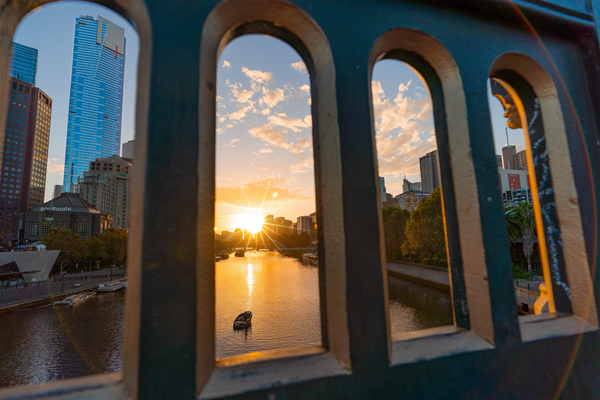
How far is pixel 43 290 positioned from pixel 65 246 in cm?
1128

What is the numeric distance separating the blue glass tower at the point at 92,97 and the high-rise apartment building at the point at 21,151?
2181 inches

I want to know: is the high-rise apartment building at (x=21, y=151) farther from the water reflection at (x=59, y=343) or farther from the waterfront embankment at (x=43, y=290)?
the water reflection at (x=59, y=343)

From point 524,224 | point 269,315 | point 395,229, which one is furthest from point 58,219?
point 524,224

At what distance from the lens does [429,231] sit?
29.8 metres

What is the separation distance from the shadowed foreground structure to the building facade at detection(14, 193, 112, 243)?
75623 millimetres

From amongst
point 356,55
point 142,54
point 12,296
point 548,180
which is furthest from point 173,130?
point 12,296

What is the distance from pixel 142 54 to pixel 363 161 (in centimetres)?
181

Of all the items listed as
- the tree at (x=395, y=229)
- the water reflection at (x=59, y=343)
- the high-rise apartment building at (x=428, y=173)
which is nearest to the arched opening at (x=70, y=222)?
the water reflection at (x=59, y=343)

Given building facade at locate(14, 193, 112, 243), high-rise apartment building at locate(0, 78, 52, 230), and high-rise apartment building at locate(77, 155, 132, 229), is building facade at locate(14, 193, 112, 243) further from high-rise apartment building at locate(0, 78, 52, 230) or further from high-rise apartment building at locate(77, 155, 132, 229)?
high-rise apartment building at locate(0, 78, 52, 230)

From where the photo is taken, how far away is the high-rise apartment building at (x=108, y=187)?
8988 cm

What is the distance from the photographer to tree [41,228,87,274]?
123 feet

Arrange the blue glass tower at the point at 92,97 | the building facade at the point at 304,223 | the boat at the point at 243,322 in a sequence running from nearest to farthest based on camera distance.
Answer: the boat at the point at 243,322 → the building facade at the point at 304,223 → the blue glass tower at the point at 92,97

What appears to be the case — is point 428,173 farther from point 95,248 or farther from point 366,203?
point 366,203

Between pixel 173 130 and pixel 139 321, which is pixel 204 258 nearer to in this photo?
pixel 139 321
